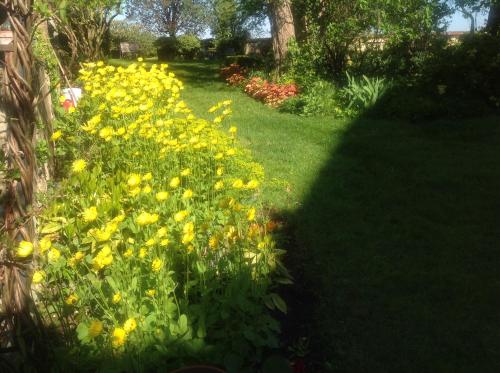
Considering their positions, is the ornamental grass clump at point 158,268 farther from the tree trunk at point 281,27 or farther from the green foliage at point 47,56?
the tree trunk at point 281,27

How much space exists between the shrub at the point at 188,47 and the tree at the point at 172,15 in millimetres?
12335

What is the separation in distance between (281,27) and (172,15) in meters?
31.3

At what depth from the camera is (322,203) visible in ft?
14.4

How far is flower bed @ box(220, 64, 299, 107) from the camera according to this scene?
32.5 ft

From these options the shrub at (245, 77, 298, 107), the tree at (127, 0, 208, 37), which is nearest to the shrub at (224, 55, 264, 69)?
the shrub at (245, 77, 298, 107)

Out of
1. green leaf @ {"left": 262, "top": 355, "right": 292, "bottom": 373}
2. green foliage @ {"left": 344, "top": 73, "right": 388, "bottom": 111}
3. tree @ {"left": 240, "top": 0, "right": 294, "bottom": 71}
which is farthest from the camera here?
tree @ {"left": 240, "top": 0, "right": 294, "bottom": 71}

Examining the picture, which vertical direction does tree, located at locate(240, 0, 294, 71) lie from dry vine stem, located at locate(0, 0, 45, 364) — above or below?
above

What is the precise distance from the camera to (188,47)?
27438mm

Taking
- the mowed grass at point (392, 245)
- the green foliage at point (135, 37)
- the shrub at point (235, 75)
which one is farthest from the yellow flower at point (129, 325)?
the green foliage at point (135, 37)

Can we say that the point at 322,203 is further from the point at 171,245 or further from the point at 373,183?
the point at 171,245

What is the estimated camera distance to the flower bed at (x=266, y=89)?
32.5 feet

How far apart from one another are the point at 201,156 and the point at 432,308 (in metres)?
1.98

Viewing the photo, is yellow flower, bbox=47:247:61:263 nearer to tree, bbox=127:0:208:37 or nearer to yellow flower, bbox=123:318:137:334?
yellow flower, bbox=123:318:137:334

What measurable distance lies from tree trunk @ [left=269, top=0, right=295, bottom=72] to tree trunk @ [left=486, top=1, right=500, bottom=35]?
420 cm
